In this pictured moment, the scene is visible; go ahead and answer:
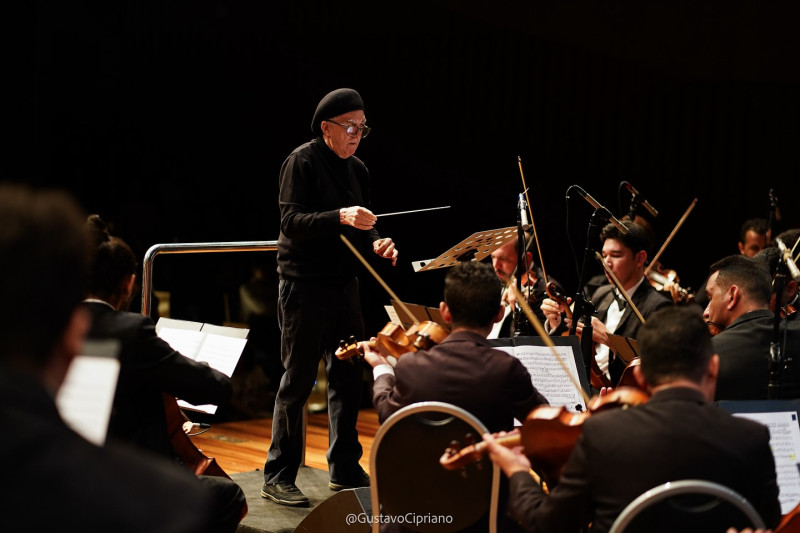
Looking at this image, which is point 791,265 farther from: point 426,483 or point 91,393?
point 91,393

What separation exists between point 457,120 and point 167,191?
2.34m

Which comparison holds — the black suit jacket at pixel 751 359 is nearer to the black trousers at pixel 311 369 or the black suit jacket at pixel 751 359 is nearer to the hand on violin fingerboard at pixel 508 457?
the hand on violin fingerboard at pixel 508 457

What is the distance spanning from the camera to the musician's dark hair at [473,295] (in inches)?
95.4

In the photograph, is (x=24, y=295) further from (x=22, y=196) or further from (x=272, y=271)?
(x=272, y=271)

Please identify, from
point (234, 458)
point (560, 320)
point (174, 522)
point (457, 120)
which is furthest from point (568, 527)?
point (457, 120)

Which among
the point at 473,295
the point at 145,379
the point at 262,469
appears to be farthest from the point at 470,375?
the point at 262,469

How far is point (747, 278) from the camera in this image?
10.1 feet

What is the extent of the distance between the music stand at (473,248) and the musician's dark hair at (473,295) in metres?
0.60

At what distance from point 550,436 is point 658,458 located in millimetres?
288

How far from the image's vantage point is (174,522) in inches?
34.6

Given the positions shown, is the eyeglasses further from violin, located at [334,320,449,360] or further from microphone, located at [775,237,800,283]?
microphone, located at [775,237,800,283]

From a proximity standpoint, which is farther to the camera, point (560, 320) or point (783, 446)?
point (560, 320)

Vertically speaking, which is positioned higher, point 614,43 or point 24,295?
point 614,43

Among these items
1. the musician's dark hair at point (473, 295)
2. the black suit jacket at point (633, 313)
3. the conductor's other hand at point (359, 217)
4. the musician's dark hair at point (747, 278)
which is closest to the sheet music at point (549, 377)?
the musician's dark hair at point (473, 295)
